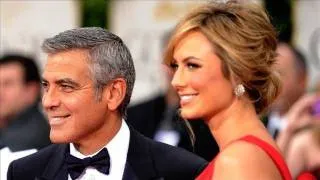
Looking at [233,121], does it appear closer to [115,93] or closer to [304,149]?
[115,93]

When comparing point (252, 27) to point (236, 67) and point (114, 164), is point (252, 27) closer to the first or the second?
point (236, 67)

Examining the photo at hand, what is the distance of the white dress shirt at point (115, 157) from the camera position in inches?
170

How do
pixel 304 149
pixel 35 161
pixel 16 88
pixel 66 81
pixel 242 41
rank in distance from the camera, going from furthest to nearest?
pixel 16 88
pixel 304 149
pixel 35 161
pixel 66 81
pixel 242 41

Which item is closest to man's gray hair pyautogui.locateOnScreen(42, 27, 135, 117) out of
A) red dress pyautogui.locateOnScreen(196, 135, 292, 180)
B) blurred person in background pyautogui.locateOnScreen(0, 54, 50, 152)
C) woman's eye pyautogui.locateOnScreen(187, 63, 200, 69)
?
woman's eye pyautogui.locateOnScreen(187, 63, 200, 69)

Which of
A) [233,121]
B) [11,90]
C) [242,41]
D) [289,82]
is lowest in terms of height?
[11,90]

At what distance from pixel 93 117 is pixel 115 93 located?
0.15 metres

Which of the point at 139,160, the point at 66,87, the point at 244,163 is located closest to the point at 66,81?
the point at 66,87

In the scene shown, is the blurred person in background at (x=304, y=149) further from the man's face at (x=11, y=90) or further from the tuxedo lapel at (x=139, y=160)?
the man's face at (x=11, y=90)

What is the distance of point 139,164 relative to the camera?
14.3 feet

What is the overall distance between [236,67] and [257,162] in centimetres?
44

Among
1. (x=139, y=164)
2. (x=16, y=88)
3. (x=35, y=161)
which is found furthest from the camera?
(x=16, y=88)

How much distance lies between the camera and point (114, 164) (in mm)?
4367

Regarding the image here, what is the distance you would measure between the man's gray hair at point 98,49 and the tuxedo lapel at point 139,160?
0.28 meters

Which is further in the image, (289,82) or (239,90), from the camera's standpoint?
(289,82)
